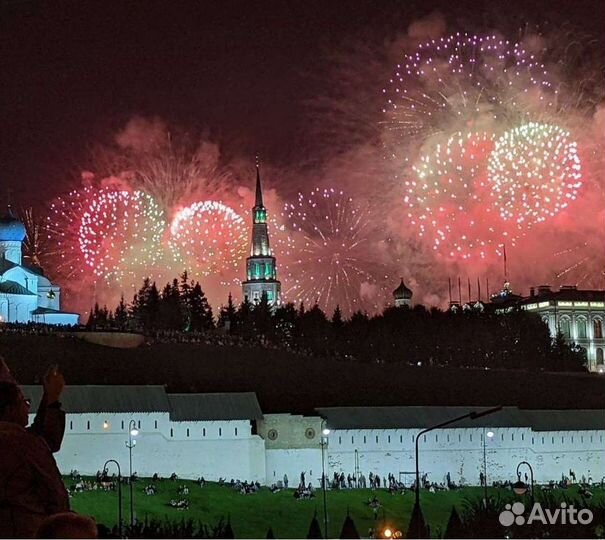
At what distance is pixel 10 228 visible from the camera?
75.9 meters

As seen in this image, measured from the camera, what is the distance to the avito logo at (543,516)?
3709 centimetres

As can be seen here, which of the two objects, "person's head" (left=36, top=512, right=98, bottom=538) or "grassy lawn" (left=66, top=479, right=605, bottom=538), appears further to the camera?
"grassy lawn" (left=66, top=479, right=605, bottom=538)

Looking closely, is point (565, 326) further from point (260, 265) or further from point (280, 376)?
point (280, 376)

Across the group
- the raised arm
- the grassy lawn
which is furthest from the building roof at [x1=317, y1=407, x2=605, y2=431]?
the raised arm

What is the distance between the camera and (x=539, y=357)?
82125 mm

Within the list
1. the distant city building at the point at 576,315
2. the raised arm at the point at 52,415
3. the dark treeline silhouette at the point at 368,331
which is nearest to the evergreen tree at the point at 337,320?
the dark treeline silhouette at the point at 368,331

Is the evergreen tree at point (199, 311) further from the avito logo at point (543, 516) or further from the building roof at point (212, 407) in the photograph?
the avito logo at point (543, 516)

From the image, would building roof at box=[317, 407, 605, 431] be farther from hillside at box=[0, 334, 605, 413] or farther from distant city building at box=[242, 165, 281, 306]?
distant city building at box=[242, 165, 281, 306]

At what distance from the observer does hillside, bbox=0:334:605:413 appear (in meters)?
58.5

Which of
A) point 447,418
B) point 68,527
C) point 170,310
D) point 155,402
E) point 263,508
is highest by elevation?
point 170,310

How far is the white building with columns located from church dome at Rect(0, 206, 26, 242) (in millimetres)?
30196

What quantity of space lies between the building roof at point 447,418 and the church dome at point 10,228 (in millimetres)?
31901

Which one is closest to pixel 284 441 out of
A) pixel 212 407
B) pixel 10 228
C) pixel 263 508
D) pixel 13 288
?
pixel 212 407

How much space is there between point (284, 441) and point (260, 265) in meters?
46.0
